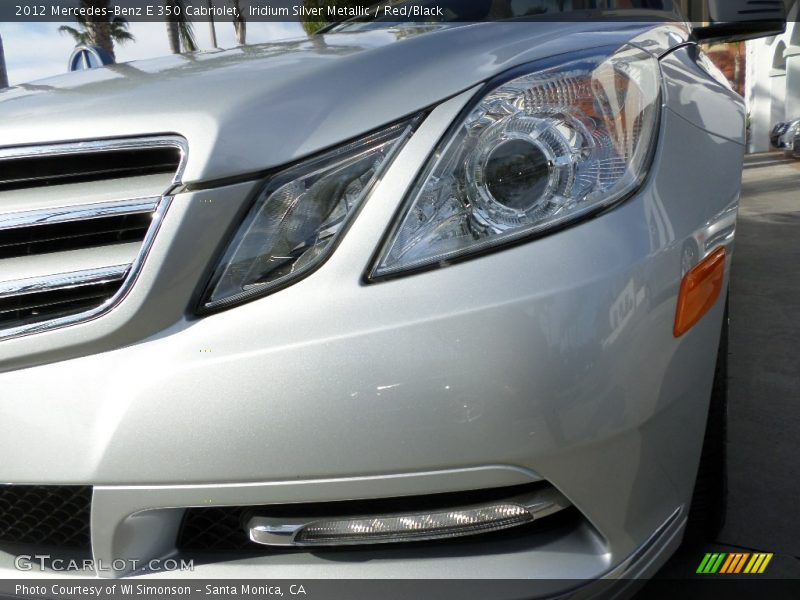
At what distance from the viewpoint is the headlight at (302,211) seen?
1163 millimetres

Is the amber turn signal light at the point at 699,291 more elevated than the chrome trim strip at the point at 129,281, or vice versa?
the chrome trim strip at the point at 129,281

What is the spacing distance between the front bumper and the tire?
426 millimetres

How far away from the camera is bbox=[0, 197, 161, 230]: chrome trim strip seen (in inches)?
46.4

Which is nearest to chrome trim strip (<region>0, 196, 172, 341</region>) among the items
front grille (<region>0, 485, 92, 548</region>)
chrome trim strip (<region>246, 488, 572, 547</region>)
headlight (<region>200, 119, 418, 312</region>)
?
headlight (<region>200, 119, 418, 312</region>)

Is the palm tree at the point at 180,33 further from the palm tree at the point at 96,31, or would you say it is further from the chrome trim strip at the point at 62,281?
the chrome trim strip at the point at 62,281

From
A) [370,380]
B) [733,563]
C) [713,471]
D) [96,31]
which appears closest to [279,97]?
→ [370,380]

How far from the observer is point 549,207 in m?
1.17

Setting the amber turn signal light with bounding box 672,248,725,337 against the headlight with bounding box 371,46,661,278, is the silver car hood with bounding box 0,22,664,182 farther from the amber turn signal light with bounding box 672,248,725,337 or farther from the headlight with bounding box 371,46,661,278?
the amber turn signal light with bounding box 672,248,725,337

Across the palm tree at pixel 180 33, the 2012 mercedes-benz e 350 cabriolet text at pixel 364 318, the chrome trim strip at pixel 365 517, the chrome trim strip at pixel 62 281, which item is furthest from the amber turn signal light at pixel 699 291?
the palm tree at pixel 180 33

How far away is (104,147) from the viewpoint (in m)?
1.19

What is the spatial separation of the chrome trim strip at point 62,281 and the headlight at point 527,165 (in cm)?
42

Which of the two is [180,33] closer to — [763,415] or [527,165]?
[763,415]

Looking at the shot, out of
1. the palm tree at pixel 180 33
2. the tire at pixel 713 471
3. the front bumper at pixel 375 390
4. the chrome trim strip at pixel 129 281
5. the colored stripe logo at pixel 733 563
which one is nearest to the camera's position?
the front bumper at pixel 375 390

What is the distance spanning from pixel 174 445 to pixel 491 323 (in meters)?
0.47
